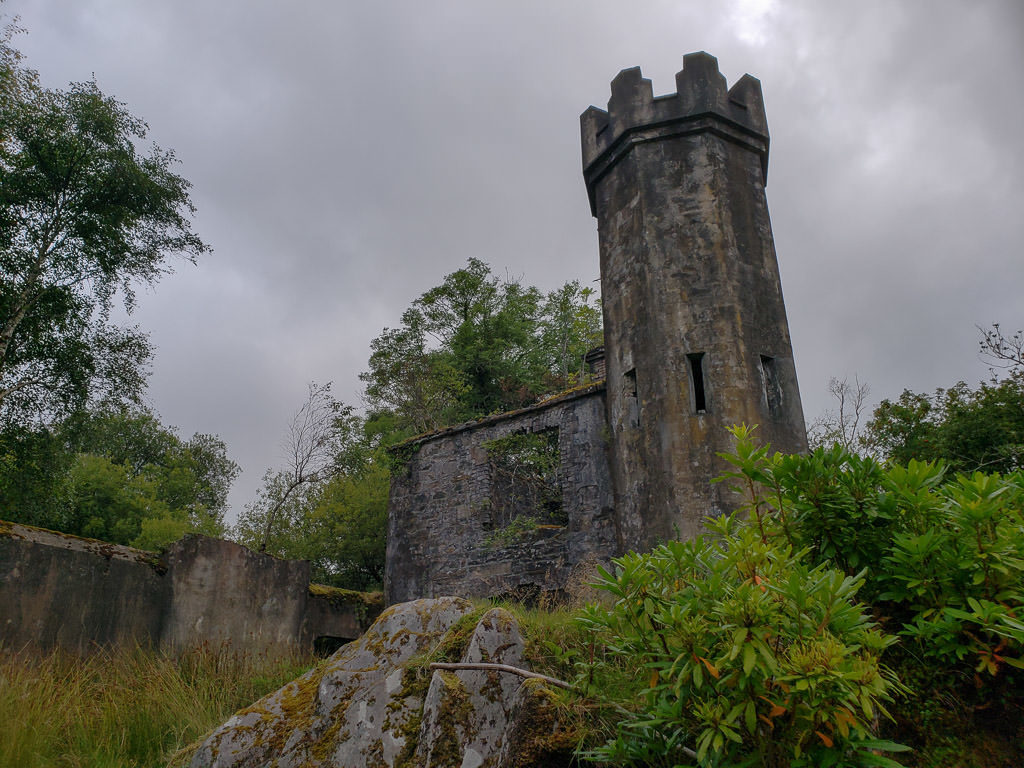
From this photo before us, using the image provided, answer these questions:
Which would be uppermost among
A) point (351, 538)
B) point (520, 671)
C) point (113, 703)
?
point (351, 538)

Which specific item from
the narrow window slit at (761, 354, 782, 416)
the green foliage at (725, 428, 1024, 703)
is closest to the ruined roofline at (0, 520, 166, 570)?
the green foliage at (725, 428, 1024, 703)

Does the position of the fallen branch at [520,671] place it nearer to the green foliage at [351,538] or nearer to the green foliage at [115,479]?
the green foliage at [115,479]

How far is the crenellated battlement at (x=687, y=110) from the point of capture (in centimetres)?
A: 1093

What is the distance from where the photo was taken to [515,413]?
12.9 metres

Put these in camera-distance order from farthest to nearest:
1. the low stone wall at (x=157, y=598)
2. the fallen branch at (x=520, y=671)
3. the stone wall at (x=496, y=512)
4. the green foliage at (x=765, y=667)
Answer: the stone wall at (x=496, y=512), the low stone wall at (x=157, y=598), the fallen branch at (x=520, y=671), the green foliage at (x=765, y=667)

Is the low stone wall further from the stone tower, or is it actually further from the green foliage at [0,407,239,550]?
the green foliage at [0,407,239,550]

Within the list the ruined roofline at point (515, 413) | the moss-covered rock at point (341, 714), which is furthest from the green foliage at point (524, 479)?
the moss-covered rock at point (341, 714)

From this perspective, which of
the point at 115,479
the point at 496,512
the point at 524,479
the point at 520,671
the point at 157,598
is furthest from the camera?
the point at 115,479

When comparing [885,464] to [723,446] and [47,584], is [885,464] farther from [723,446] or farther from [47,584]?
[47,584]

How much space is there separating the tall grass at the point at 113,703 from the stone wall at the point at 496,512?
502 cm

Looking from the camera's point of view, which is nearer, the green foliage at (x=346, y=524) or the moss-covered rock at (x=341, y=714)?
the moss-covered rock at (x=341, y=714)

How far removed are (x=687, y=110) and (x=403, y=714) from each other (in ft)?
31.9

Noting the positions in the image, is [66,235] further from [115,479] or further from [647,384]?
[115,479]

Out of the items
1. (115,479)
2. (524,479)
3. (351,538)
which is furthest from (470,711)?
(115,479)
